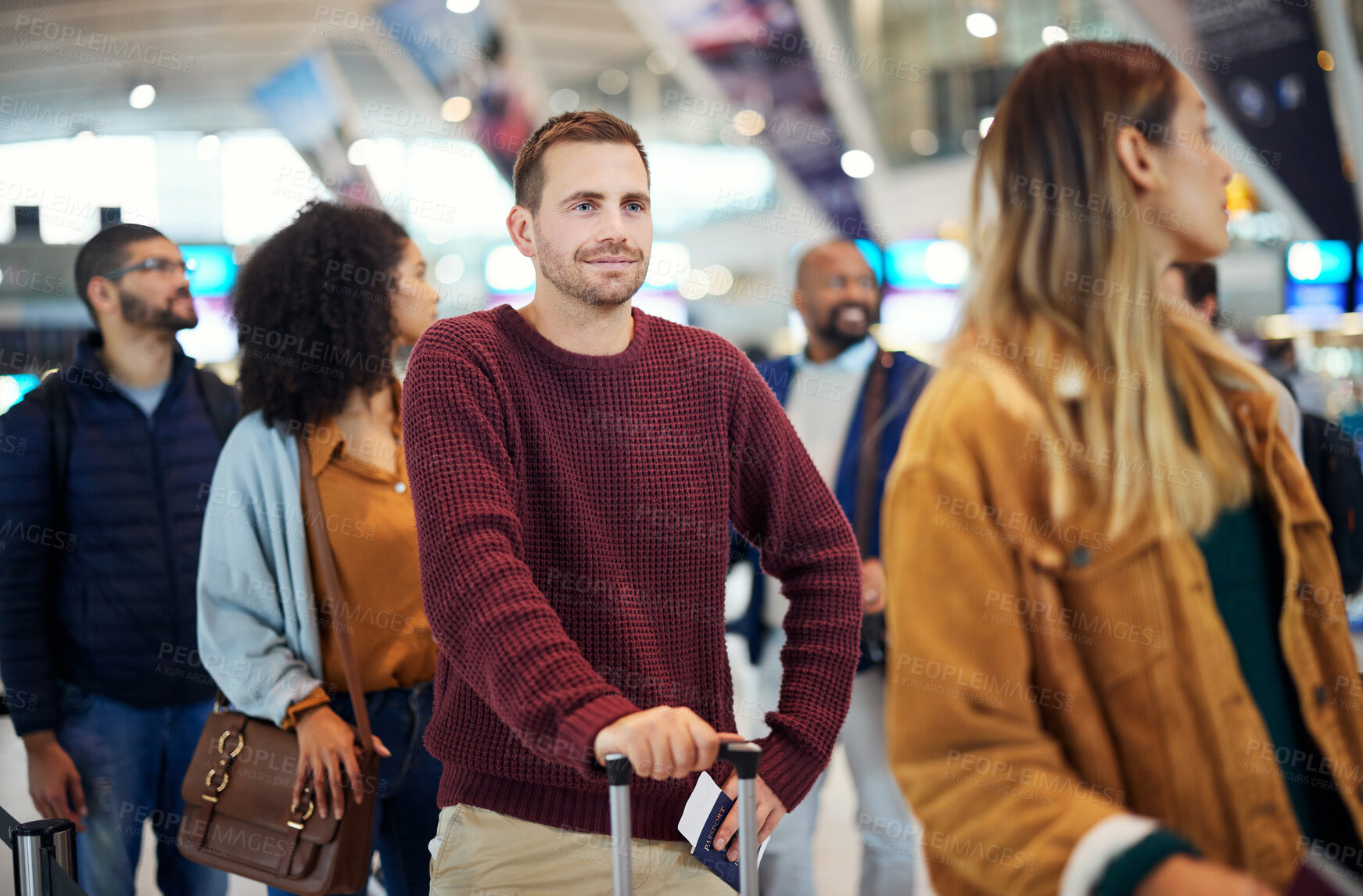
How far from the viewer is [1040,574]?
139cm

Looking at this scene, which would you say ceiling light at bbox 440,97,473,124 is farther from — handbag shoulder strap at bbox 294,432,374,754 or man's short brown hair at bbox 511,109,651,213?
man's short brown hair at bbox 511,109,651,213

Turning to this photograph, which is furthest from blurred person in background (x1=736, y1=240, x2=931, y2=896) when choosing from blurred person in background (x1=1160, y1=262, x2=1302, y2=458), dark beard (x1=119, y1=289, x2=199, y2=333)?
dark beard (x1=119, y1=289, x2=199, y2=333)

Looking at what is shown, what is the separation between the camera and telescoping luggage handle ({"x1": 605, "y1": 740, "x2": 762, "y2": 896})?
1323 mm

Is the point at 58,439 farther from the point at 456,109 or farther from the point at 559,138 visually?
the point at 456,109

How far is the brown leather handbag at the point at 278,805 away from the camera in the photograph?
2213 mm

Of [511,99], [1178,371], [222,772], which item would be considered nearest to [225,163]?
[511,99]

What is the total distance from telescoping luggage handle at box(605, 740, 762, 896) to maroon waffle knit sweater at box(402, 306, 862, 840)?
0.65 ft

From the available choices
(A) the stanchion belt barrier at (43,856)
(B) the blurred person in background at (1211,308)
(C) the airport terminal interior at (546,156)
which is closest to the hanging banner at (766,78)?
(C) the airport terminal interior at (546,156)

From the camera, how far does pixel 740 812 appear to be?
1468 mm

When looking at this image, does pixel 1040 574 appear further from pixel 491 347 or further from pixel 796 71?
pixel 796 71

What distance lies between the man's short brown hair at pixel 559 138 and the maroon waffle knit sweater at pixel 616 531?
0.65ft

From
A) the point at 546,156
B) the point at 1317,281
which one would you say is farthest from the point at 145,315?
the point at 1317,281

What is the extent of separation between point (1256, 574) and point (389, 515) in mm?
1697

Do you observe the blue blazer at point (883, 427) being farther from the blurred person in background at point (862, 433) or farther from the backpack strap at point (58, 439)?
the backpack strap at point (58, 439)
